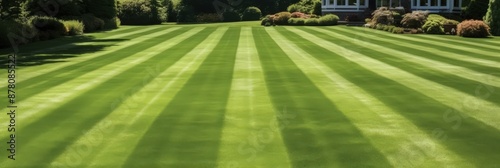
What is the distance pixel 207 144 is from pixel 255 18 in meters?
68.7

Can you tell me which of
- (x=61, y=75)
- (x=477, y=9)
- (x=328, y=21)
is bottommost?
(x=61, y=75)

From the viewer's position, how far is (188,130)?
29.5ft

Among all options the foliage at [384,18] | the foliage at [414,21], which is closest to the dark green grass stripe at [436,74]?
the foliage at [414,21]

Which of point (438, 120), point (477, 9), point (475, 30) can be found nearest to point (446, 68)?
point (438, 120)

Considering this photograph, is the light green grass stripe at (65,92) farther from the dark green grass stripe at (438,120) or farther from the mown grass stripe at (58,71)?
the dark green grass stripe at (438,120)

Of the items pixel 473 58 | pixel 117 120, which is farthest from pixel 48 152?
pixel 473 58

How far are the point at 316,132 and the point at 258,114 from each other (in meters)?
1.78

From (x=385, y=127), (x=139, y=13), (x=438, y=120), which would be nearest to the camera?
(x=385, y=127)

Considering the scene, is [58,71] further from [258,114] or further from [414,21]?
[414,21]

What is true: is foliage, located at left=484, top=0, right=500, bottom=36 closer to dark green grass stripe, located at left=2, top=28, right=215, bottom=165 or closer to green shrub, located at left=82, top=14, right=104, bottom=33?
dark green grass stripe, located at left=2, top=28, right=215, bottom=165

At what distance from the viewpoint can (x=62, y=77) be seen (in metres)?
15.6

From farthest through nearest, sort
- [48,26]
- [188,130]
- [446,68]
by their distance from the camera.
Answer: [48,26], [446,68], [188,130]

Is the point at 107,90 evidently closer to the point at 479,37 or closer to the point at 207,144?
the point at 207,144

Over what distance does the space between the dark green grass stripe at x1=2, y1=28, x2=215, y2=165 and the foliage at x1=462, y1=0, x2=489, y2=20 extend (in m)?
45.1
